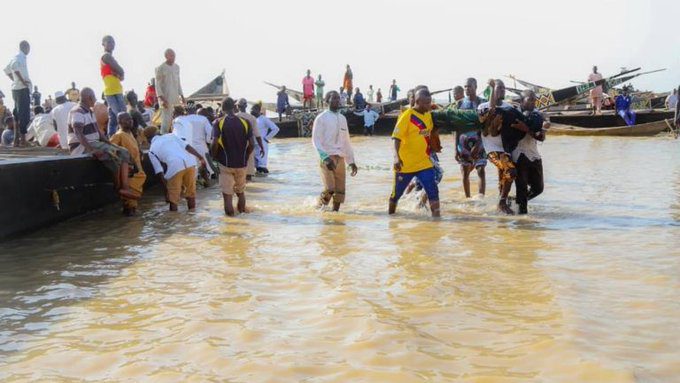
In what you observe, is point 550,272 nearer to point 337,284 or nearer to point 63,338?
point 337,284

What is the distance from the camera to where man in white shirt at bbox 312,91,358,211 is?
9188 mm

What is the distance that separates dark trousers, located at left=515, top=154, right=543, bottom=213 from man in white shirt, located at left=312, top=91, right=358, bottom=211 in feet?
6.86

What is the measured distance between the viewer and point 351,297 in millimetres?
4906

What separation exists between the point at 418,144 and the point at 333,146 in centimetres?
127

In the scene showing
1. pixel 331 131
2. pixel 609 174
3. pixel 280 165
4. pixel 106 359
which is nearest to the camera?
pixel 106 359

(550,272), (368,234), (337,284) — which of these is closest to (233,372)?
(337,284)

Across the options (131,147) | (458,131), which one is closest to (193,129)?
(131,147)

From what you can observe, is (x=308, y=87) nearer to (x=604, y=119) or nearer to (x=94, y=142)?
(x=604, y=119)

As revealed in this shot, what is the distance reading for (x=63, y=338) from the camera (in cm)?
422

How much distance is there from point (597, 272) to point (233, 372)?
310cm

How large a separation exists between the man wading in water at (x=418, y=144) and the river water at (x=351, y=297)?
429mm

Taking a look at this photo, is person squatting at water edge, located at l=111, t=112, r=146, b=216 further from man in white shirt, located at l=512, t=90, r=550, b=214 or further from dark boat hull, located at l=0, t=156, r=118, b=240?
man in white shirt, located at l=512, t=90, r=550, b=214

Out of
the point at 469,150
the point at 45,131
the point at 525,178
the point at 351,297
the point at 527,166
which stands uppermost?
the point at 45,131

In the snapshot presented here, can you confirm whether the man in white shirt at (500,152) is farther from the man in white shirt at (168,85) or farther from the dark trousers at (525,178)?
the man in white shirt at (168,85)
